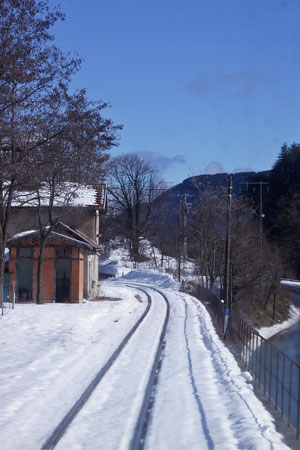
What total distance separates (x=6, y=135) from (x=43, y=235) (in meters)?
11.2

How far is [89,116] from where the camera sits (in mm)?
20719

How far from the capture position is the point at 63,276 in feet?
97.6

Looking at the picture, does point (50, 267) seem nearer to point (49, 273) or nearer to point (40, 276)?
point (49, 273)

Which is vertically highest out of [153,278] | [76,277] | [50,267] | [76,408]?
[50,267]

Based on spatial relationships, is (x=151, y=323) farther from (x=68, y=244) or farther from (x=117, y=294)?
(x=117, y=294)

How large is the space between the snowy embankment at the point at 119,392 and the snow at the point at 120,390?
0.05 ft

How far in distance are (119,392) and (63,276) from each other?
2065cm

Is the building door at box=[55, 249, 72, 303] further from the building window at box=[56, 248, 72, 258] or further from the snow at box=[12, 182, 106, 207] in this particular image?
the snow at box=[12, 182, 106, 207]

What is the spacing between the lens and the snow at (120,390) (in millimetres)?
6984

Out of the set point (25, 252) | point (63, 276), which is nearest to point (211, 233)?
point (63, 276)

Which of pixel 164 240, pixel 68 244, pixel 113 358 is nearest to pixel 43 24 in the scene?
pixel 113 358

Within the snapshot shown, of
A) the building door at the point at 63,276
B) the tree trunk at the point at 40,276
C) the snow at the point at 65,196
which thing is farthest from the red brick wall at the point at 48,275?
the snow at the point at 65,196

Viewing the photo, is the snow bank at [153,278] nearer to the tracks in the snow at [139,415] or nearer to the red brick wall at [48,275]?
the red brick wall at [48,275]

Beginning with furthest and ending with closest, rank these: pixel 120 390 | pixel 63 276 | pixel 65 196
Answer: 1. pixel 63 276
2. pixel 65 196
3. pixel 120 390
